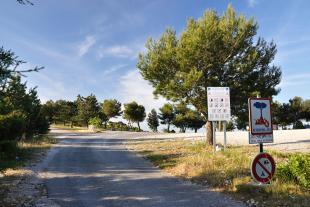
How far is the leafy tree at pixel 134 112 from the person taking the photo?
75062mm

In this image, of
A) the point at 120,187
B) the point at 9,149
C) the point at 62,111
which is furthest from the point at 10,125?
the point at 62,111

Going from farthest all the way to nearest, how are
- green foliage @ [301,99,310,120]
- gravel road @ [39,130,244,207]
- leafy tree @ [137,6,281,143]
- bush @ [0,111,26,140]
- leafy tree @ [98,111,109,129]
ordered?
1. leafy tree @ [98,111,109,129]
2. green foliage @ [301,99,310,120]
3. leafy tree @ [137,6,281,143]
4. bush @ [0,111,26,140]
5. gravel road @ [39,130,244,207]

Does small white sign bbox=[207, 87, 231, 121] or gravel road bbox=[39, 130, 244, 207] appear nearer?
gravel road bbox=[39, 130, 244, 207]

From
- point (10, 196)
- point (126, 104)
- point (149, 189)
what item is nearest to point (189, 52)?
point (149, 189)

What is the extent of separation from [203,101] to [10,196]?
16.9 meters

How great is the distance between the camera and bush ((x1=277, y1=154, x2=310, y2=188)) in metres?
10.1

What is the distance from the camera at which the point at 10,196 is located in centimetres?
1051

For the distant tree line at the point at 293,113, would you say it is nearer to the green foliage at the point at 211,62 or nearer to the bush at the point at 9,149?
the green foliage at the point at 211,62

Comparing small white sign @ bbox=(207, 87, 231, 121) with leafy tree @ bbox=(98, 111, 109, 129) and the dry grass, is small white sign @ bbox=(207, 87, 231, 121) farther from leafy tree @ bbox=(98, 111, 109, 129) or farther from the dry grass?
leafy tree @ bbox=(98, 111, 109, 129)

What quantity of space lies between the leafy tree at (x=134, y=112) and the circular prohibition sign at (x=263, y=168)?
2596 inches

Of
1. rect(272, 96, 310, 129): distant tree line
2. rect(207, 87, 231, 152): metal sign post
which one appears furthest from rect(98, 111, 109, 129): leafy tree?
rect(207, 87, 231, 152): metal sign post

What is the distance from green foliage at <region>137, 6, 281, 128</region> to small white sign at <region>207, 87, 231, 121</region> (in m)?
3.25

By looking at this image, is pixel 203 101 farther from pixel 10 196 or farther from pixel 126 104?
pixel 126 104

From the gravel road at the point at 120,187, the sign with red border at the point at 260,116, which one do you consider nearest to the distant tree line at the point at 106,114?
the gravel road at the point at 120,187
